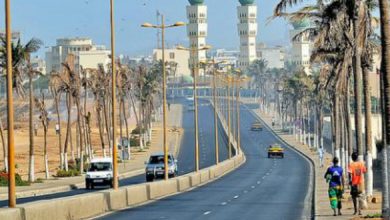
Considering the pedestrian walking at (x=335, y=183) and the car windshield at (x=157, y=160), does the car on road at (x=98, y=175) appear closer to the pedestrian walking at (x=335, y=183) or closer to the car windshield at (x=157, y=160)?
the car windshield at (x=157, y=160)

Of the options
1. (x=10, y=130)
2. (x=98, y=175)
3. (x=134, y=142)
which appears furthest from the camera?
(x=134, y=142)

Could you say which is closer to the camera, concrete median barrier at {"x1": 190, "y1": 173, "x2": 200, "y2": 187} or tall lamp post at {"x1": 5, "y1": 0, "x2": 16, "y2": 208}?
tall lamp post at {"x1": 5, "y1": 0, "x2": 16, "y2": 208}

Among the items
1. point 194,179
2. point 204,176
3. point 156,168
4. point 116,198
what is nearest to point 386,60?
point 116,198

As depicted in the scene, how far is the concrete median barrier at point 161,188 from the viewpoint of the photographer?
54.0 metres

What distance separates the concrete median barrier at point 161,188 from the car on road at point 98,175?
10438mm

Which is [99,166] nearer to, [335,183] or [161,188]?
[161,188]

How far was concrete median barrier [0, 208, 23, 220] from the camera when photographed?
27763mm

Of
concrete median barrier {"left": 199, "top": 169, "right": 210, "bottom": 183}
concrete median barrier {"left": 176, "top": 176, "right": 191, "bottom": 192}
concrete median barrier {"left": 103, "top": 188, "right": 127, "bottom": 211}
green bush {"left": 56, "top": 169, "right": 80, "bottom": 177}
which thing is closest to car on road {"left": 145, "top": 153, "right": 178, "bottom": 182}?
concrete median barrier {"left": 199, "top": 169, "right": 210, "bottom": 183}

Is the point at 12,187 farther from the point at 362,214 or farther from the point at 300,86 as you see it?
the point at 300,86

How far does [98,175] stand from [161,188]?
51.6ft

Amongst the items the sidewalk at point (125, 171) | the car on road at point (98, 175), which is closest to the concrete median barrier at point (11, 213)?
the sidewalk at point (125, 171)

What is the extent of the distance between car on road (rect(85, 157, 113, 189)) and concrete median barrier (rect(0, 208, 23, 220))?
4325 centimetres

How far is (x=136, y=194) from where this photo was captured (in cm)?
4900

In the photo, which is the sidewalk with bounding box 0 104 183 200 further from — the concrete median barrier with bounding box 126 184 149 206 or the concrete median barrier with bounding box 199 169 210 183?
the concrete median barrier with bounding box 126 184 149 206
